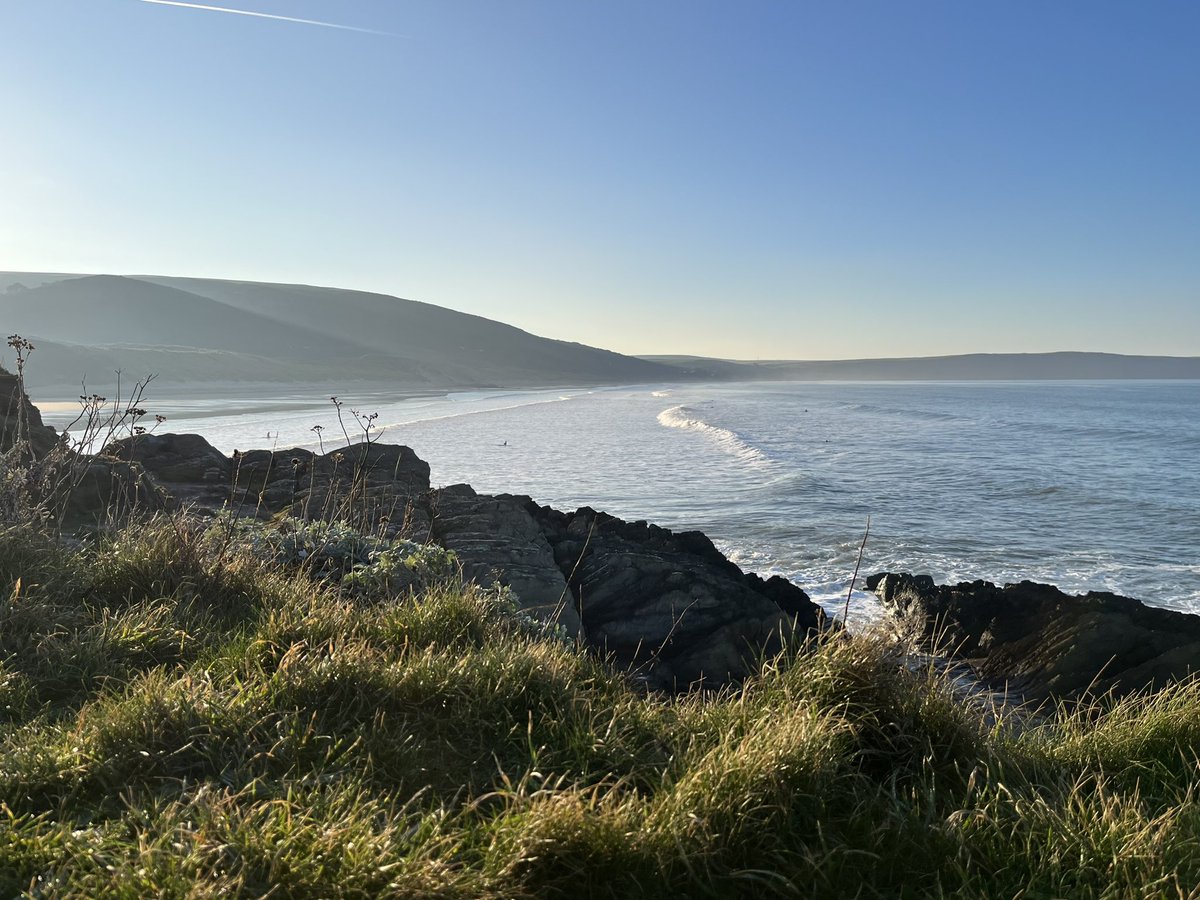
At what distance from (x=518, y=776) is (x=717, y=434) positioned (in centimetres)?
3372

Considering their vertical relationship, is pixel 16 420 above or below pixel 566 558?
above

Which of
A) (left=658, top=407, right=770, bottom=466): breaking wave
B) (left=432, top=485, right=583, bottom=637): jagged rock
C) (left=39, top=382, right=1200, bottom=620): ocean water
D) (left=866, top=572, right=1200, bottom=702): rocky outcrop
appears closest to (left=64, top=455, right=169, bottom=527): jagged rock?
(left=39, top=382, right=1200, bottom=620): ocean water

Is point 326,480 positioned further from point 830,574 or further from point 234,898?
point 234,898

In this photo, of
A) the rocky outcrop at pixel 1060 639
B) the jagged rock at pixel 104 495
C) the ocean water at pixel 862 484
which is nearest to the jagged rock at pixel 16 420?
the jagged rock at pixel 104 495

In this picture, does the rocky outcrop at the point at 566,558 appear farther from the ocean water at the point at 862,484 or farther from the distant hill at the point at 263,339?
the distant hill at the point at 263,339

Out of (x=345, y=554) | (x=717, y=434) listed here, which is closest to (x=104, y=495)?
(x=345, y=554)

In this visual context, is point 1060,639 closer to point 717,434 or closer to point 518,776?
point 518,776

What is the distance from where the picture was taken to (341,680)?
301 centimetres

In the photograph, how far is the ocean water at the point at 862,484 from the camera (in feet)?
43.0

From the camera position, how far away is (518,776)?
2.75m

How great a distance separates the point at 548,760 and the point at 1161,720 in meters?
2.47

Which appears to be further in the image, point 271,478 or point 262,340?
point 262,340

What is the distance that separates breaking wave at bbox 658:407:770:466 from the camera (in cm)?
2726

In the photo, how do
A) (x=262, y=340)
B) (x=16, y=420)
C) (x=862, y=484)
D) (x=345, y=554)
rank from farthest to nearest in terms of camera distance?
(x=262, y=340)
(x=862, y=484)
(x=16, y=420)
(x=345, y=554)
